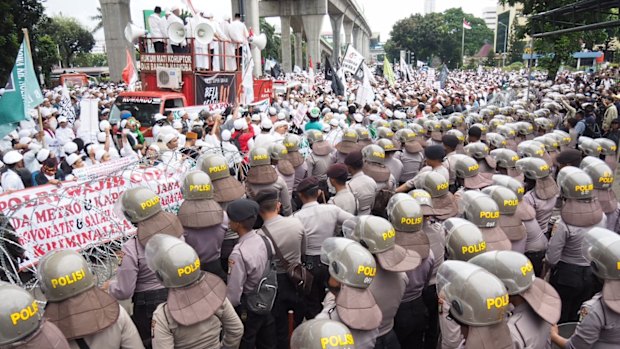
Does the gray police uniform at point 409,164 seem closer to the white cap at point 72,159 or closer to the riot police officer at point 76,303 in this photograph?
the white cap at point 72,159

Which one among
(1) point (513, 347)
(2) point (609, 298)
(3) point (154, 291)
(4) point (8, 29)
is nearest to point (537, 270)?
(2) point (609, 298)

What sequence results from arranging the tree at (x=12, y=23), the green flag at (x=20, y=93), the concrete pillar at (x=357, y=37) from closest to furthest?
the green flag at (x=20, y=93)
the tree at (x=12, y=23)
the concrete pillar at (x=357, y=37)

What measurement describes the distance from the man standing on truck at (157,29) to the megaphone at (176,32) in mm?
542

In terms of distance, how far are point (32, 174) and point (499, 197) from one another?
6.60 meters

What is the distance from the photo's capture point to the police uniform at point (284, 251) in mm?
4055

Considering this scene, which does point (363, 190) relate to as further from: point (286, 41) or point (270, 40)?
point (270, 40)

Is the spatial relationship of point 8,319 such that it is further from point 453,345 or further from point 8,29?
point 8,29

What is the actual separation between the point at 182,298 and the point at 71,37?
8498 centimetres

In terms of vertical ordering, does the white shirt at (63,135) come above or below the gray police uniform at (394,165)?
above

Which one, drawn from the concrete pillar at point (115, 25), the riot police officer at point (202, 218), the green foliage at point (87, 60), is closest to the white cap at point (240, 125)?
the riot police officer at point (202, 218)

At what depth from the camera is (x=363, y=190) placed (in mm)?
5586

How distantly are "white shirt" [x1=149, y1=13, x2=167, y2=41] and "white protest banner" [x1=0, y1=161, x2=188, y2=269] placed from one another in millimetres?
9504

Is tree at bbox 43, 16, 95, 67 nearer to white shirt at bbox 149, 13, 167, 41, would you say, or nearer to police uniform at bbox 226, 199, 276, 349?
white shirt at bbox 149, 13, 167, 41

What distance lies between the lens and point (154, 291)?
3.75 m
